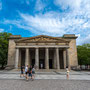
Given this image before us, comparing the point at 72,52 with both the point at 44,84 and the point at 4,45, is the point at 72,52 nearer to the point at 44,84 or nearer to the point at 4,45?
the point at 4,45

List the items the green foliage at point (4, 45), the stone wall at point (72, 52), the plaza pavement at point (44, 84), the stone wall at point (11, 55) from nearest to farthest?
1. the plaza pavement at point (44, 84)
2. the stone wall at point (72, 52)
3. the stone wall at point (11, 55)
4. the green foliage at point (4, 45)

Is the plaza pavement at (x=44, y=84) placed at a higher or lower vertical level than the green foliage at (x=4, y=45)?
lower

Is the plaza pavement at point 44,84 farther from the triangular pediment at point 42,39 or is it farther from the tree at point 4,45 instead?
the tree at point 4,45

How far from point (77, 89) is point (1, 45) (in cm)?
3745

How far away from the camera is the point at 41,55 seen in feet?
120

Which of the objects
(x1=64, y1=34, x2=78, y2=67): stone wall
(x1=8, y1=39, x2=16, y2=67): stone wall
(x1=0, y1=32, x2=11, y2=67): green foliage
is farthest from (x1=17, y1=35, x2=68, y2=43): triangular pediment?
(x1=0, y1=32, x2=11, y2=67): green foliage

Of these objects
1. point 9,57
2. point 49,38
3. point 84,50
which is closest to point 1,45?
point 9,57

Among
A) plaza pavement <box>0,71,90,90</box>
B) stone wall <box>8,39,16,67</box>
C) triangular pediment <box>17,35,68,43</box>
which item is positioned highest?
triangular pediment <box>17,35,68,43</box>

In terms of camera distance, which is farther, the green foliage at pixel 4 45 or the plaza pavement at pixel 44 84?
the green foliage at pixel 4 45

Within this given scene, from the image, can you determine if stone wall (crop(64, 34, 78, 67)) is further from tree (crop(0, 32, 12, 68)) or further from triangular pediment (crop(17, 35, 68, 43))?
tree (crop(0, 32, 12, 68))

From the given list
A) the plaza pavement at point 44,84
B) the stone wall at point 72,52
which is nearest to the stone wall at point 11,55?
the stone wall at point 72,52

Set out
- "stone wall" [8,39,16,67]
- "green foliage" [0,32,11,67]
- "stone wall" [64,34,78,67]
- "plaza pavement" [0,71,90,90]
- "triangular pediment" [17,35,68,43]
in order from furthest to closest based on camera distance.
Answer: "green foliage" [0,32,11,67] < "stone wall" [8,39,16,67] < "stone wall" [64,34,78,67] < "triangular pediment" [17,35,68,43] < "plaza pavement" [0,71,90,90]

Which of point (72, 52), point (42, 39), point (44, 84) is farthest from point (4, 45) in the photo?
point (44, 84)

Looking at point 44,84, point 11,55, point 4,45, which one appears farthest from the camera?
point 4,45
